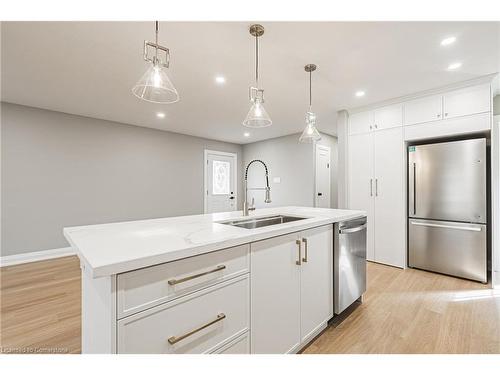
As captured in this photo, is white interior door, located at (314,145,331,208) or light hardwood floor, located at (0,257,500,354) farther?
white interior door, located at (314,145,331,208)

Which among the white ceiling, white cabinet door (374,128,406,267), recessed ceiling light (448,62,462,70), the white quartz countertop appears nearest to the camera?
the white quartz countertop

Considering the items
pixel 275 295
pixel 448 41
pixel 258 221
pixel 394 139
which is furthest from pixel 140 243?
pixel 394 139

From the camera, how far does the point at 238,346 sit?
3.84 ft

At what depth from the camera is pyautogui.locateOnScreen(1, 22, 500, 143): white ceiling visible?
6.04 ft

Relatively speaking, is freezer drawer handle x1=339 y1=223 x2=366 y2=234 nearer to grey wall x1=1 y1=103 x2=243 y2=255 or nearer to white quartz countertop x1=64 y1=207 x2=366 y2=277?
white quartz countertop x1=64 y1=207 x2=366 y2=277

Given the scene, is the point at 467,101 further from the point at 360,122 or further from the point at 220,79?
the point at 220,79

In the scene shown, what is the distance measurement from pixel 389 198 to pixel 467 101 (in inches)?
58.2

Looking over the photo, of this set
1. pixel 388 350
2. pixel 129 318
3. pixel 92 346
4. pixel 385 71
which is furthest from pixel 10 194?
pixel 385 71

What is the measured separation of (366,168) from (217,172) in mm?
3710

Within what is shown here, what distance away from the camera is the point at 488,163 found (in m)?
2.72

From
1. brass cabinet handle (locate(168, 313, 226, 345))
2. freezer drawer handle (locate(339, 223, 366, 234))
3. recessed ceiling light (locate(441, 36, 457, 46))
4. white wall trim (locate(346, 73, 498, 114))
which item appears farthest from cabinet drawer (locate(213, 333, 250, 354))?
white wall trim (locate(346, 73, 498, 114))

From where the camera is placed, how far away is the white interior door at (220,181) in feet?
19.3

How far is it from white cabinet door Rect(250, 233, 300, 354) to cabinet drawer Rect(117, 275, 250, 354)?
0.09m
